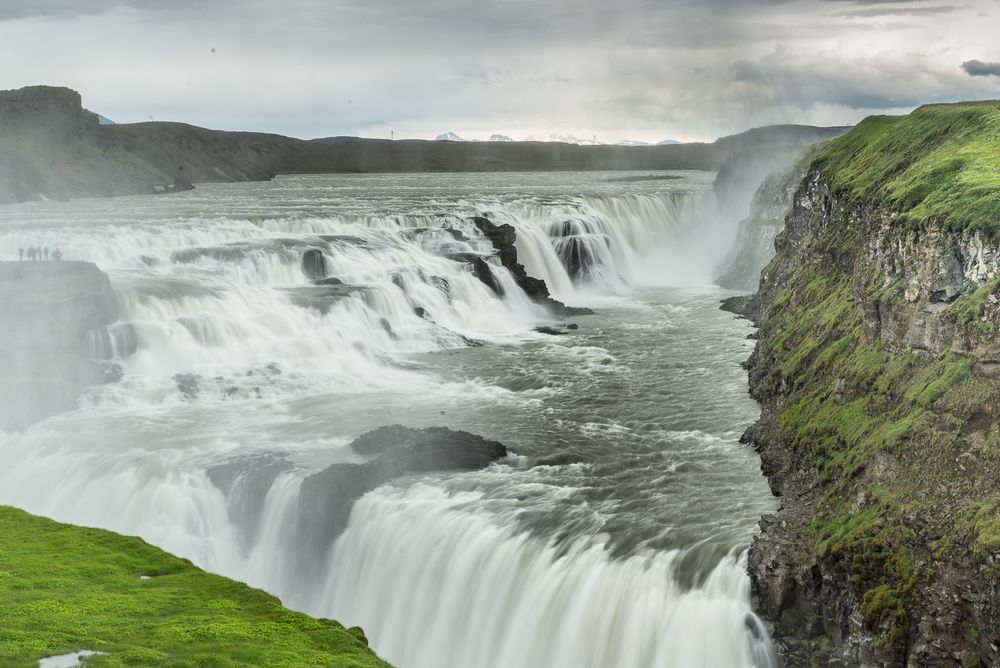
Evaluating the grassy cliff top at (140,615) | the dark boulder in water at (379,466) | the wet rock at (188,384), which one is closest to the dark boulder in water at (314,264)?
the wet rock at (188,384)

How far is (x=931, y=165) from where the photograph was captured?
22.5 meters

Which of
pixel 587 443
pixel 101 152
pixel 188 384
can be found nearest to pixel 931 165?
pixel 587 443

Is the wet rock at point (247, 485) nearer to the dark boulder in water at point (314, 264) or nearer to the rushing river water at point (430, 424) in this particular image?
the rushing river water at point (430, 424)

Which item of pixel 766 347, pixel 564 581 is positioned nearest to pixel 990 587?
pixel 564 581

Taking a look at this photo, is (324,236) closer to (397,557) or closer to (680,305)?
(680,305)

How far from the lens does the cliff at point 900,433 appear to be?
46.9 feet

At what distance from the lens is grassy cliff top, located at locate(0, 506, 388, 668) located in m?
12.5

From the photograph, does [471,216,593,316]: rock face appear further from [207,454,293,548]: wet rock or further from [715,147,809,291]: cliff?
[207,454,293,548]: wet rock

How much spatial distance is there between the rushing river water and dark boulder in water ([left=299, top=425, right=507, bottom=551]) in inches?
14.6

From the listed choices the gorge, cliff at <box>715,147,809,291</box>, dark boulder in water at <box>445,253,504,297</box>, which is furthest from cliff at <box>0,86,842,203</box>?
the gorge

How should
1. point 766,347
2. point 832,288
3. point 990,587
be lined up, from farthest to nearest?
point 766,347
point 832,288
point 990,587

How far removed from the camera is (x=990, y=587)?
13.3 metres

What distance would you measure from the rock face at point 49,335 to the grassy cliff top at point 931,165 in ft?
80.8

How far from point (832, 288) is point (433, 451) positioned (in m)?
12.2
